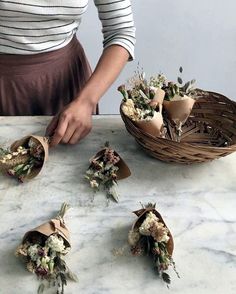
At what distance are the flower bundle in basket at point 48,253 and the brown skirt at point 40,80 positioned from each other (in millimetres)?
421

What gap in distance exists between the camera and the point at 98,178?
0.83 m

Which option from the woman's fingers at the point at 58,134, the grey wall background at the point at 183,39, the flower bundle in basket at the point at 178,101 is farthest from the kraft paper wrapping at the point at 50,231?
the grey wall background at the point at 183,39

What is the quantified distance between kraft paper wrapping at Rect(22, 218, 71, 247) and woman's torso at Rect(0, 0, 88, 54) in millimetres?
451

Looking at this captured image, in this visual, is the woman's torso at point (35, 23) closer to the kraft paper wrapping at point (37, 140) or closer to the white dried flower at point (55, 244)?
the kraft paper wrapping at point (37, 140)

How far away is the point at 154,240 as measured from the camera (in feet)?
2.26

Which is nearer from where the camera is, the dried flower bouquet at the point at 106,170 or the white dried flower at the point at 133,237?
the white dried flower at the point at 133,237

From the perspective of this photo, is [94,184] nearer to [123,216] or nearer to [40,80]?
[123,216]

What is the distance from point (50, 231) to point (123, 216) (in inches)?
5.1

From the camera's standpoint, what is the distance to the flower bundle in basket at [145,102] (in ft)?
2.74

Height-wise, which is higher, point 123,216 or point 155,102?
point 155,102

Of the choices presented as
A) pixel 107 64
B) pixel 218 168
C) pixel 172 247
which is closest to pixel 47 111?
pixel 107 64

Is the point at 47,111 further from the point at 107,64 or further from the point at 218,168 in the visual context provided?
the point at 218,168

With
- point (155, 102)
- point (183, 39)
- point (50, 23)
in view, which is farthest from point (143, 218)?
point (183, 39)

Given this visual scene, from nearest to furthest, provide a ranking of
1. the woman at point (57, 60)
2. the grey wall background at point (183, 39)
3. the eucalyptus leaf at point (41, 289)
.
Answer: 1. the eucalyptus leaf at point (41, 289)
2. the woman at point (57, 60)
3. the grey wall background at point (183, 39)
